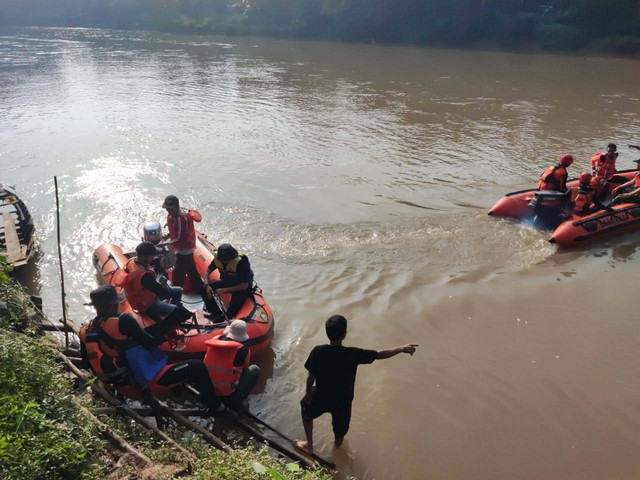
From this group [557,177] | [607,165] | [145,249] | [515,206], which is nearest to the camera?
[145,249]

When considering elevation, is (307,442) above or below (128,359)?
below

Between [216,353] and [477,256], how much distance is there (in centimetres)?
525

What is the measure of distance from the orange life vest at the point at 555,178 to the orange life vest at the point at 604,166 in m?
1.23

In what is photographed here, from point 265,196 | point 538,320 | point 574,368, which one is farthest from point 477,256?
point 265,196

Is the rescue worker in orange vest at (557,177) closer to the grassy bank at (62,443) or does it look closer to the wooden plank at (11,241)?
the grassy bank at (62,443)

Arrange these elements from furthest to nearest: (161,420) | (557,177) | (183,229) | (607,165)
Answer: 1. (607,165)
2. (557,177)
3. (183,229)
4. (161,420)

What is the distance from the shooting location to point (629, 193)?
9258 mm

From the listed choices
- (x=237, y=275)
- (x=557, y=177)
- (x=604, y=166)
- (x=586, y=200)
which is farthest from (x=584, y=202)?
(x=237, y=275)

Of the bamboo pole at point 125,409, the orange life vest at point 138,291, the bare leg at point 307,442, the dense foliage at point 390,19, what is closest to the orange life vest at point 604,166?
the bare leg at point 307,442

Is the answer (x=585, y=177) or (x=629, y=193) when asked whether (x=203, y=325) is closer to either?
(x=585, y=177)

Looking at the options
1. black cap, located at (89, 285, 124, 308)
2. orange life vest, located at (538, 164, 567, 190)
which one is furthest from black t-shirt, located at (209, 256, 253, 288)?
orange life vest, located at (538, 164, 567, 190)

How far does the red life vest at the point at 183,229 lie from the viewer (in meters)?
6.49

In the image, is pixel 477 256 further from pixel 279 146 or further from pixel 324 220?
pixel 279 146

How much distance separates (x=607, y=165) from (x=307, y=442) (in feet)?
27.6
